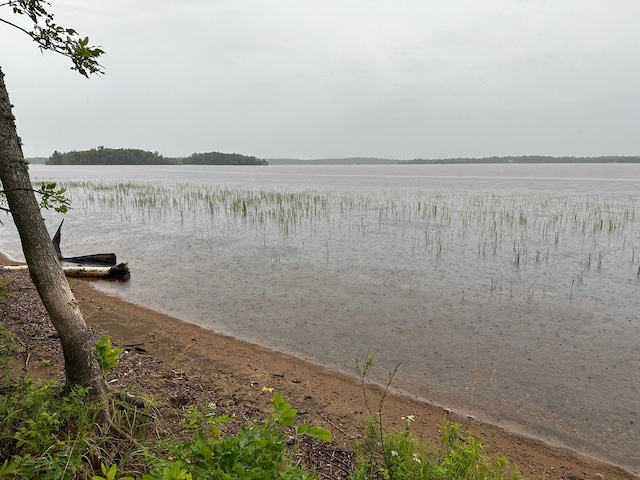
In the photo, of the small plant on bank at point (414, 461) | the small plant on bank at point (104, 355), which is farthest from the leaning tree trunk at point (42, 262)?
the small plant on bank at point (414, 461)

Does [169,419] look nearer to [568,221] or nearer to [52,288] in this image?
[52,288]

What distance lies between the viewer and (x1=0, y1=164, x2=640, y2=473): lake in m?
5.32

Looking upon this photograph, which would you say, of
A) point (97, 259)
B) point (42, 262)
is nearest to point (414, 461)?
point (42, 262)

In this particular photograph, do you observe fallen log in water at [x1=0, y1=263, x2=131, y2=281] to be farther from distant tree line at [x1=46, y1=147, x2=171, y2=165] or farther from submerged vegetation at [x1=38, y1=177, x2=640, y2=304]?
distant tree line at [x1=46, y1=147, x2=171, y2=165]

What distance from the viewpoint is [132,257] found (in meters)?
12.9

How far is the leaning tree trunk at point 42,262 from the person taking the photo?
2.50 metres

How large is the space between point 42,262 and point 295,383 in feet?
11.0

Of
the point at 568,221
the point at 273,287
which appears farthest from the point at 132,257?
the point at 568,221

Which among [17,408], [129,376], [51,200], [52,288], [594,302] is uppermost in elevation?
[51,200]

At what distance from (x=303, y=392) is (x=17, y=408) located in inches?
114

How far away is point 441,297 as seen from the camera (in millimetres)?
9148

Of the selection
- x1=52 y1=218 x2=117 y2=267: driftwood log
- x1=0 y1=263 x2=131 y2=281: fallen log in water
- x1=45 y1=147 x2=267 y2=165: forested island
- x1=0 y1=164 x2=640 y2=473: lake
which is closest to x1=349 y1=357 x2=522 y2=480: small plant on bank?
x1=0 y1=164 x2=640 y2=473: lake

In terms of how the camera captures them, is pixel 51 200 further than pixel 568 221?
No

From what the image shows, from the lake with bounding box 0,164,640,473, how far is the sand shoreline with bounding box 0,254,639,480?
319mm
